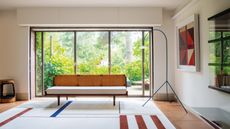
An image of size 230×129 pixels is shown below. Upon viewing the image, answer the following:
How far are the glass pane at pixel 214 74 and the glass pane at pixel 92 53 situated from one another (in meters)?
3.85

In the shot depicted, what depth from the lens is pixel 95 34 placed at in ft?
24.6

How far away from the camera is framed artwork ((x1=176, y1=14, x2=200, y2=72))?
16.0 ft

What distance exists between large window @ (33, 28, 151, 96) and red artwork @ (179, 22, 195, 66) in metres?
1.54

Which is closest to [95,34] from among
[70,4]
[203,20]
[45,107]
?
[70,4]

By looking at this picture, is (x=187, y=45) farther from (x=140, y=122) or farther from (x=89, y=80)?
(x=89, y=80)

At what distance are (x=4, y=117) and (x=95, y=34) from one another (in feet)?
12.1

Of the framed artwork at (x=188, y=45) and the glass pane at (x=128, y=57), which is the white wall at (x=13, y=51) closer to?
the glass pane at (x=128, y=57)

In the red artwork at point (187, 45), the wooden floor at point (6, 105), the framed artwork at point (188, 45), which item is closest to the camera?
the framed artwork at point (188, 45)

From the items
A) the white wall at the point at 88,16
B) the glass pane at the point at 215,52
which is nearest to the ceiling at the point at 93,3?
the white wall at the point at 88,16

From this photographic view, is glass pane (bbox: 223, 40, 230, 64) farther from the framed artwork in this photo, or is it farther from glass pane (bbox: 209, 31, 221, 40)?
the framed artwork


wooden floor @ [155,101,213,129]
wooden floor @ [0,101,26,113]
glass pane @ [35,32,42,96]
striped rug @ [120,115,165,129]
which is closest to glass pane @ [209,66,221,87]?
wooden floor @ [155,101,213,129]

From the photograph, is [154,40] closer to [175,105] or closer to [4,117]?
[175,105]

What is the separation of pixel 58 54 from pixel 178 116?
4.26 metres

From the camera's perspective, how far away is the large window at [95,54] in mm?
7422
